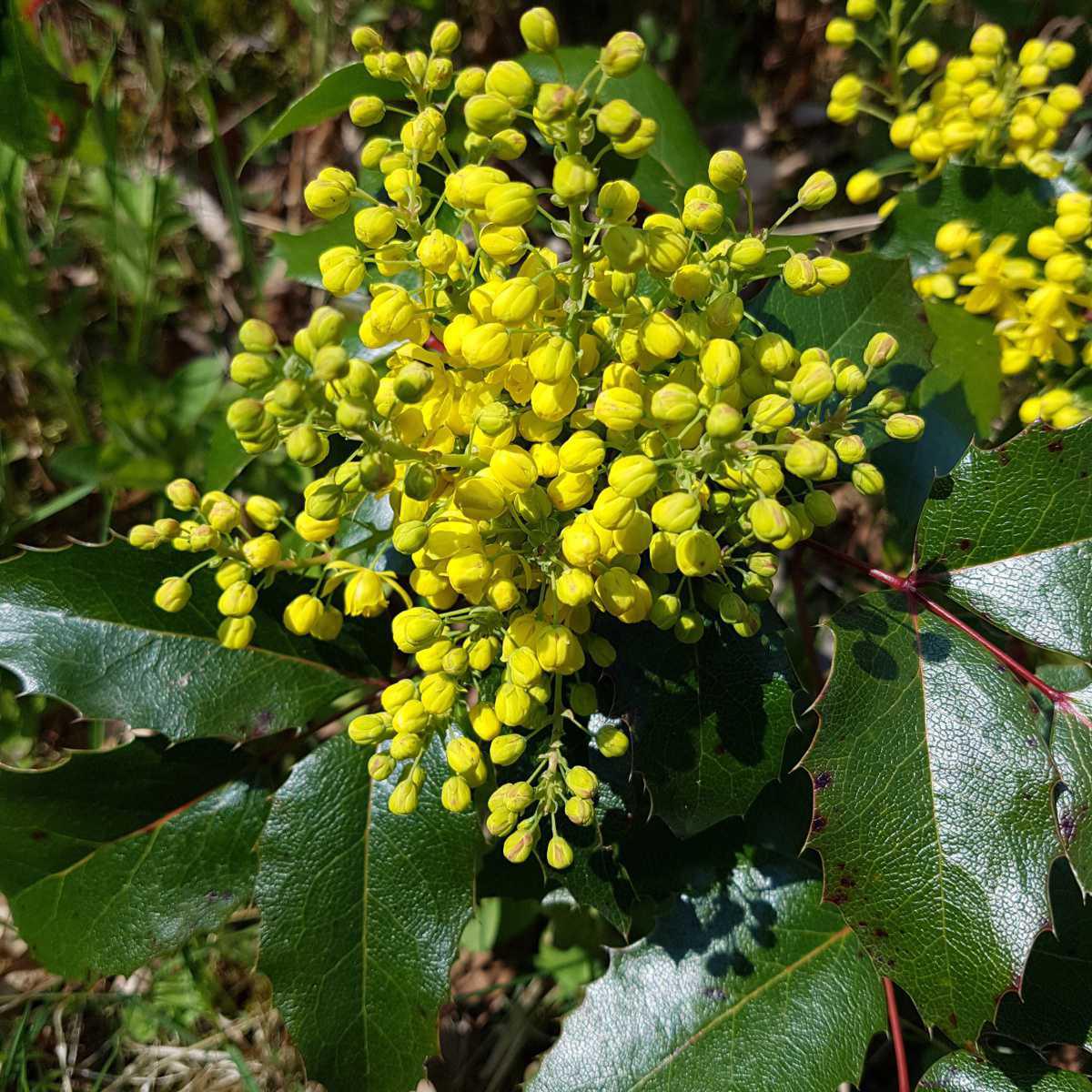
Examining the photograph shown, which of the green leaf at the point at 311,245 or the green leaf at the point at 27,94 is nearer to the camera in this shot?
the green leaf at the point at 311,245

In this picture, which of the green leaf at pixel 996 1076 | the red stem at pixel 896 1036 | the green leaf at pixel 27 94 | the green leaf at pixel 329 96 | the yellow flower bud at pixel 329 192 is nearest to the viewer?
the yellow flower bud at pixel 329 192

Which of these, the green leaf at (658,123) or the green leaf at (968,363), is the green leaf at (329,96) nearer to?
the green leaf at (658,123)

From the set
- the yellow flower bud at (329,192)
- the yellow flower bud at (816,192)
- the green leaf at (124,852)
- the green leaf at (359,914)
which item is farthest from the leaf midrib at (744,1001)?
the yellow flower bud at (329,192)

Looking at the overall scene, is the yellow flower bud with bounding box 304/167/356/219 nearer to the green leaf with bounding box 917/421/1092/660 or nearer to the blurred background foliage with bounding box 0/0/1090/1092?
the blurred background foliage with bounding box 0/0/1090/1092

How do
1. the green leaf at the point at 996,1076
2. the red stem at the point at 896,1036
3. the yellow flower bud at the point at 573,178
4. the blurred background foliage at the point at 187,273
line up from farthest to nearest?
the blurred background foliage at the point at 187,273, the red stem at the point at 896,1036, the green leaf at the point at 996,1076, the yellow flower bud at the point at 573,178

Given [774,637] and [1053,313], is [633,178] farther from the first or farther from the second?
[774,637]

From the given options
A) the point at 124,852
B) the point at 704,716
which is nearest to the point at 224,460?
the point at 124,852
